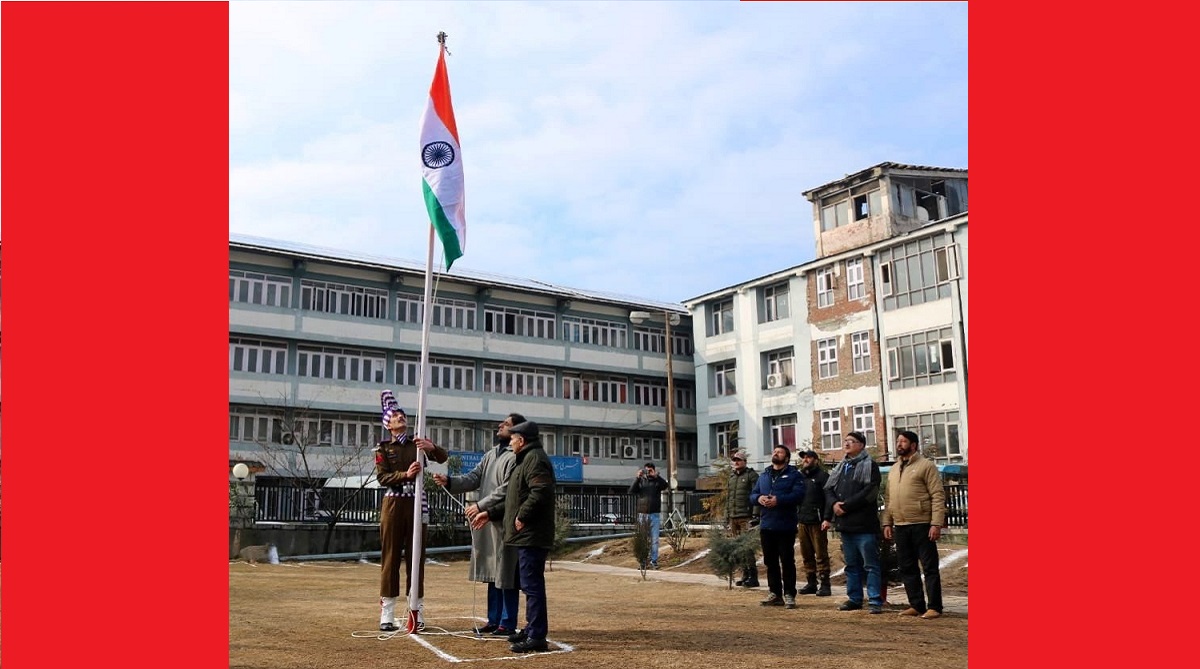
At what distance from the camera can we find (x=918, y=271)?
111 feet

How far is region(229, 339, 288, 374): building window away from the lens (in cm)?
3681

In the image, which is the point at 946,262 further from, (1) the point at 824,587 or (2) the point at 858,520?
(2) the point at 858,520

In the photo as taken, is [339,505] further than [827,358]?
No

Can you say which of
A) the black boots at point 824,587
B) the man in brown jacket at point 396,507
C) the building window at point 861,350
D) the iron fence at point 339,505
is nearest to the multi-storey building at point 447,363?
the iron fence at point 339,505

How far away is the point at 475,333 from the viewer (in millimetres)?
42188

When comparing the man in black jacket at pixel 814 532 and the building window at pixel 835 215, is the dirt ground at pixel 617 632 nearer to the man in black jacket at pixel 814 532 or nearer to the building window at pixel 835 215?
the man in black jacket at pixel 814 532

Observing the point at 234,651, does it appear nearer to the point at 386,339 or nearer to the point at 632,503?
the point at 632,503

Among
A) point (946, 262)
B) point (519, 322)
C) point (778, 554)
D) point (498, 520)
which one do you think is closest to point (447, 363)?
point (519, 322)

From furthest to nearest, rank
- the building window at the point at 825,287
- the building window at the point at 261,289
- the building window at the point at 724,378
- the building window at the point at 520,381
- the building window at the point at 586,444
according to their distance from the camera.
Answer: the building window at the point at 586,444 → the building window at the point at 724,378 → the building window at the point at 520,381 → the building window at the point at 825,287 → the building window at the point at 261,289

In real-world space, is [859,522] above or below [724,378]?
below

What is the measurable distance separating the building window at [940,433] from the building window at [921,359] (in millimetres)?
1154

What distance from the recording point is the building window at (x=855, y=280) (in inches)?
1425

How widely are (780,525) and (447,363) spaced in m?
32.2

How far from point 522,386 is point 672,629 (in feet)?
116
